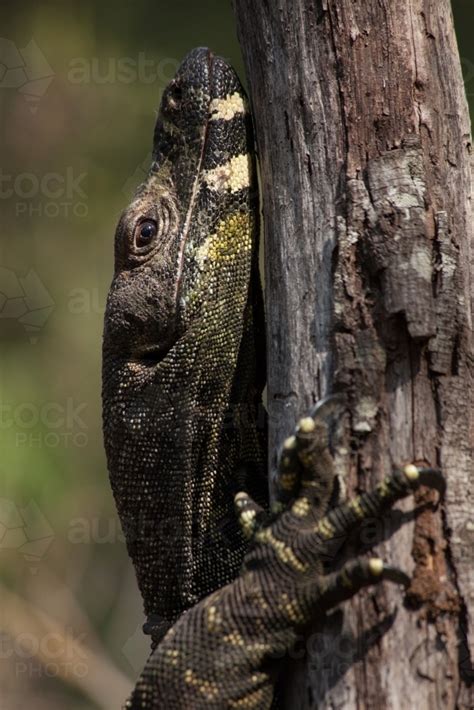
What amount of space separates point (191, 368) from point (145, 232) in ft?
2.45

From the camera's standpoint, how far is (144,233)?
4629mm

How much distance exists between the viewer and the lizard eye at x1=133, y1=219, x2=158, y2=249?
4.61 metres

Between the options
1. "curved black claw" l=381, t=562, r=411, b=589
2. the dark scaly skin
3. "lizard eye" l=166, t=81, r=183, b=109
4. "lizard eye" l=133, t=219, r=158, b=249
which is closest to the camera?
"curved black claw" l=381, t=562, r=411, b=589

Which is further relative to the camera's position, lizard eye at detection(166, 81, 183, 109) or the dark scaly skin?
lizard eye at detection(166, 81, 183, 109)

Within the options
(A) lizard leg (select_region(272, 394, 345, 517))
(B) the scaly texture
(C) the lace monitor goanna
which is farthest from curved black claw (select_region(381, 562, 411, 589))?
(C) the lace monitor goanna

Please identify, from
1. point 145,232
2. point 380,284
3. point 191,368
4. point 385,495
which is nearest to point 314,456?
point 385,495

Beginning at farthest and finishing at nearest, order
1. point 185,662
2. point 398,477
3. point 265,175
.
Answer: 1. point 265,175
2. point 185,662
3. point 398,477

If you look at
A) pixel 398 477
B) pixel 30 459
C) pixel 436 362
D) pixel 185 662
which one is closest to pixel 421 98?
pixel 436 362

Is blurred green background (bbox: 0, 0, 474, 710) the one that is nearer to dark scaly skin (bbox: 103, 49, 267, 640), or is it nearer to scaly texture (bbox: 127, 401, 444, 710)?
dark scaly skin (bbox: 103, 49, 267, 640)

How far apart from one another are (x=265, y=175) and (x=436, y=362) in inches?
42.5

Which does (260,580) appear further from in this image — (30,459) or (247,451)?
(30,459)

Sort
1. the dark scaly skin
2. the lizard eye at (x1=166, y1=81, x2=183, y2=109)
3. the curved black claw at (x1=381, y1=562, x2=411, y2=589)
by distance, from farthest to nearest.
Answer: the lizard eye at (x1=166, y1=81, x2=183, y2=109)
the dark scaly skin
the curved black claw at (x1=381, y1=562, x2=411, y2=589)

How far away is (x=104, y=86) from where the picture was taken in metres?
12.1

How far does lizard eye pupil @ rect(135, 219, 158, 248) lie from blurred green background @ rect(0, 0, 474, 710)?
19.8ft
